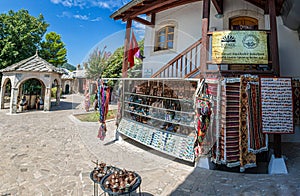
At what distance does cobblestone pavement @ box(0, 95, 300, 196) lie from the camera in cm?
248

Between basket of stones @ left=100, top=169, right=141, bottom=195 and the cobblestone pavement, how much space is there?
1.96ft

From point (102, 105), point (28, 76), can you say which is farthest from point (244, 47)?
point (28, 76)

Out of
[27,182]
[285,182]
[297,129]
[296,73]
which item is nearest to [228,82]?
[285,182]

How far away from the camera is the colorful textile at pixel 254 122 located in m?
3.01

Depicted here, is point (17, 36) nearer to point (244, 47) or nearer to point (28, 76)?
point (28, 76)

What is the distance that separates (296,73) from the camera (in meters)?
4.27

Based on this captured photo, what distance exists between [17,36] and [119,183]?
16749mm

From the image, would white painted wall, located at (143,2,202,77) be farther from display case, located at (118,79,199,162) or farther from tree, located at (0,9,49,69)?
tree, located at (0,9,49,69)

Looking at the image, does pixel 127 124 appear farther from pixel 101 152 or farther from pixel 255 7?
pixel 255 7

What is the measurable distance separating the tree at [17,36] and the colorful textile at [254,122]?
16.0m

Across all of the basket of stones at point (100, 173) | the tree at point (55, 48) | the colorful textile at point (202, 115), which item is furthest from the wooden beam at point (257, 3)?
the tree at point (55, 48)

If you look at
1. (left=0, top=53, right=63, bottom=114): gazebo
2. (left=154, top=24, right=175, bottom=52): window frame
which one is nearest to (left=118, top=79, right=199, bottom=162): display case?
(left=154, top=24, right=175, bottom=52): window frame

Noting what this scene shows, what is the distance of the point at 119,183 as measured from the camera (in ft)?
6.42

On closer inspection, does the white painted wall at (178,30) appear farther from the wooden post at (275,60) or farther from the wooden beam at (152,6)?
the wooden post at (275,60)
